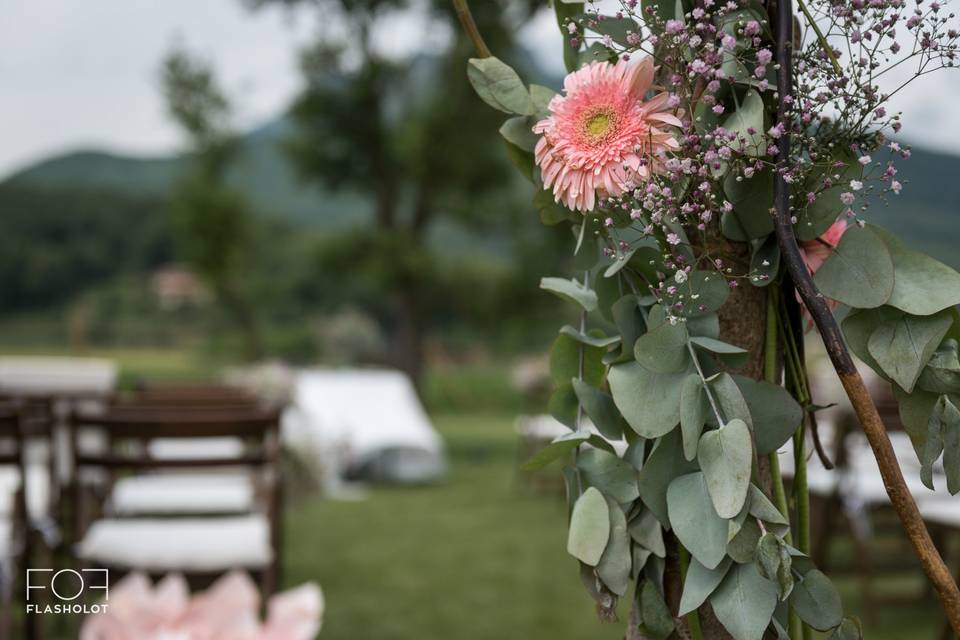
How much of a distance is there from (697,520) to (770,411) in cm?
10

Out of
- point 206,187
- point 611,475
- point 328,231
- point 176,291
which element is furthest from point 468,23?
point 176,291

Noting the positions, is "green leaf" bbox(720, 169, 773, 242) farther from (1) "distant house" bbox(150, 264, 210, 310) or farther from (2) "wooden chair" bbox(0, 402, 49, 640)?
(1) "distant house" bbox(150, 264, 210, 310)

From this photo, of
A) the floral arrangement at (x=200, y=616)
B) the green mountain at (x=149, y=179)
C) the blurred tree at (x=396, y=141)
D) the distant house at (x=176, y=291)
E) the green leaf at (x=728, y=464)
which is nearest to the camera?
→ the floral arrangement at (x=200, y=616)

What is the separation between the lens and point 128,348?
1285 centimetres

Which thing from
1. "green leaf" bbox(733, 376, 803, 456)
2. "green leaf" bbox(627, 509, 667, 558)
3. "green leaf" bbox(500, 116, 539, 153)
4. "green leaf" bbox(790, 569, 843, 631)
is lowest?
"green leaf" bbox(790, 569, 843, 631)

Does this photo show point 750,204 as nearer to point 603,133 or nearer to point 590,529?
point 603,133

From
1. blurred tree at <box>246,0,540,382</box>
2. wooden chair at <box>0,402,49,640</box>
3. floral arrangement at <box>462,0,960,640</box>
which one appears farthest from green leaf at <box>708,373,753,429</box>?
blurred tree at <box>246,0,540,382</box>

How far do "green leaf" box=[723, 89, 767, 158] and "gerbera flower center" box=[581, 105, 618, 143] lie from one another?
83mm

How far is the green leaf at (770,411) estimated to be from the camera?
26.8 inches

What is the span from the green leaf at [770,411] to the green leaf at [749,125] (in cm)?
17

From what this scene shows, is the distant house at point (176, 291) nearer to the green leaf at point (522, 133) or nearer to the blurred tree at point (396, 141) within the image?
the blurred tree at point (396, 141)

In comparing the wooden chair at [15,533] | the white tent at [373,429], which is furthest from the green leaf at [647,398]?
the white tent at [373,429]

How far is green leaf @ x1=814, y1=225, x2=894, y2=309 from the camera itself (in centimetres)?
65

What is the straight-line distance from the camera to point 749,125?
25.7 inches
